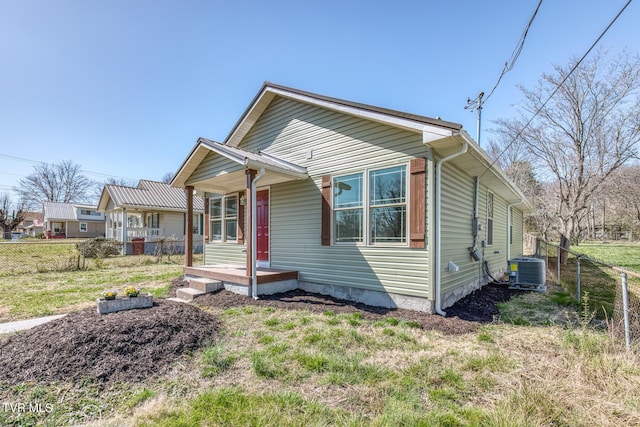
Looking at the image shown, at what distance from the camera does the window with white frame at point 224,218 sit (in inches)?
354

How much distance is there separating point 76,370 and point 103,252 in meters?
15.7

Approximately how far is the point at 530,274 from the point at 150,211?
21.7 metres

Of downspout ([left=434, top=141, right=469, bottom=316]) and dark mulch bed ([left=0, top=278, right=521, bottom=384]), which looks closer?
dark mulch bed ([left=0, top=278, right=521, bottom=384])

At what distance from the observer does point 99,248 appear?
611 inches

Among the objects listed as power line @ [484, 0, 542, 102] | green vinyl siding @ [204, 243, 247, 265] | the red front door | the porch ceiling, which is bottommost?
green vinyl siding @ [204, 243, 247, 265]

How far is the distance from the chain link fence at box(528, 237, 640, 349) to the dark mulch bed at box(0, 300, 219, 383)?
471cm

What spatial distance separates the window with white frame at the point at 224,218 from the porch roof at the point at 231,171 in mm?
416

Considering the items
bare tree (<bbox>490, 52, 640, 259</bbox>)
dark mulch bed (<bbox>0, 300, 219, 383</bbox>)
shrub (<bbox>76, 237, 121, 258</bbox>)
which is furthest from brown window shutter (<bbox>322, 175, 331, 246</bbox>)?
shrub (<bbox>76, 237, 121, 258</bbox>)

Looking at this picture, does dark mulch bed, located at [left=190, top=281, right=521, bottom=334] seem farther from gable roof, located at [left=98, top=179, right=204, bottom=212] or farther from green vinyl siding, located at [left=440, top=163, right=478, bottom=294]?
gable roof, located at [left=98, top=179, right=204, bottom=212]

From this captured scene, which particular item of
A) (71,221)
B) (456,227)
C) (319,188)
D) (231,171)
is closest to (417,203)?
(456,227)

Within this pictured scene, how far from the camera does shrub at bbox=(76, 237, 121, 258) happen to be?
15094mm

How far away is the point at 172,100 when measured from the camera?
41.7 feet

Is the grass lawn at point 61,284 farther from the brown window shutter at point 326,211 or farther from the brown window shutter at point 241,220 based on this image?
the brown window shutter at point 326,211

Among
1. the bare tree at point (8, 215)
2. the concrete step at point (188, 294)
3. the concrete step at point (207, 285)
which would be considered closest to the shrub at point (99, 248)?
the concrete step at point (207, 285)
